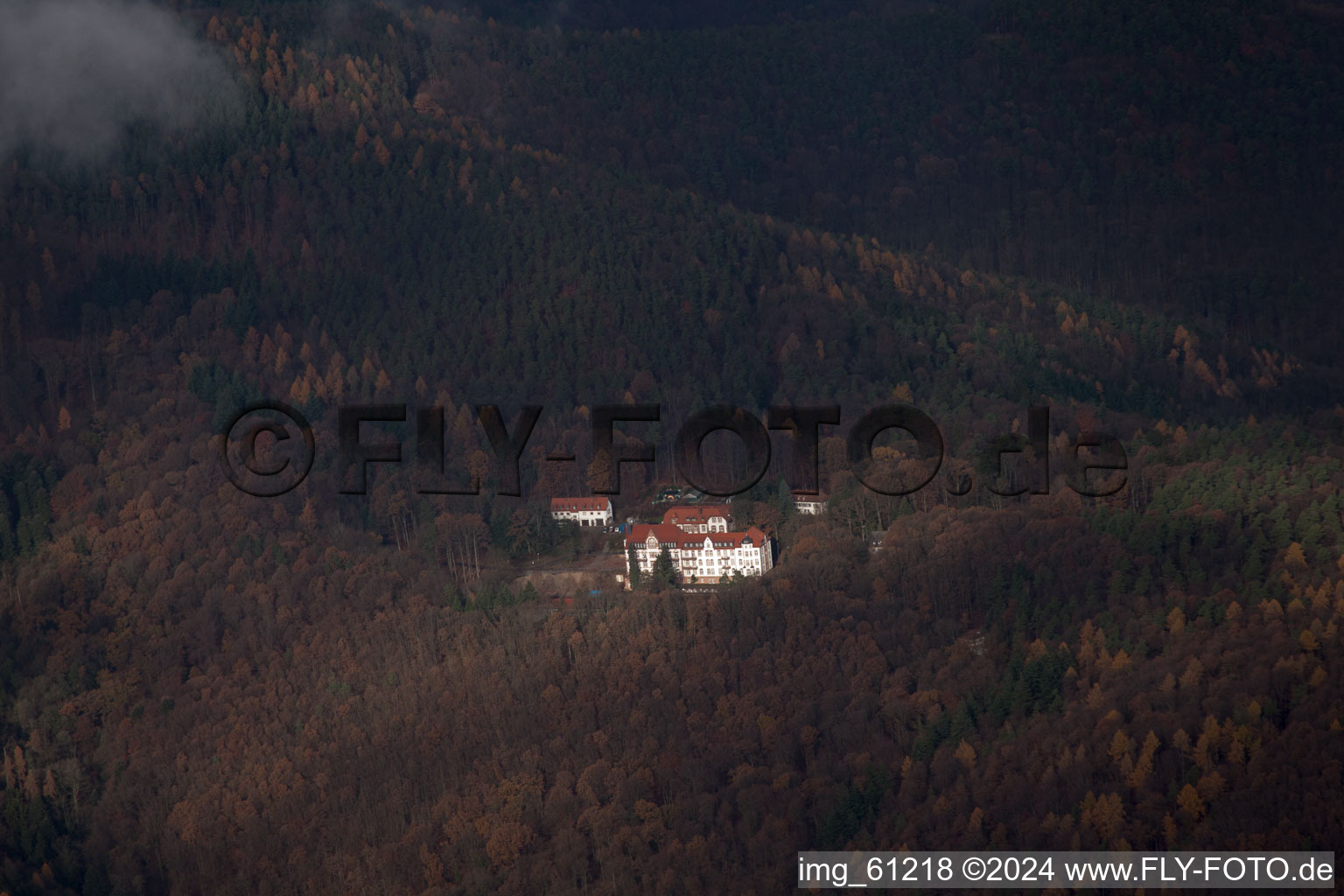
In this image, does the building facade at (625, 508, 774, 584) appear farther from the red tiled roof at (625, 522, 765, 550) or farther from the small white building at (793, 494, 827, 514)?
the small white building at (793, 494, 827, 514)

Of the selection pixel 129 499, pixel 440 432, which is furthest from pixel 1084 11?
pixel 129 499

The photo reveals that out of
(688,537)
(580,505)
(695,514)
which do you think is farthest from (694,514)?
(580,505)

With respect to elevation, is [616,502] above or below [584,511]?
above

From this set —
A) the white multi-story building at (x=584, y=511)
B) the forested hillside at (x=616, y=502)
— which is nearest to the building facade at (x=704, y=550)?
the forested hillside at (x=616, y=502)

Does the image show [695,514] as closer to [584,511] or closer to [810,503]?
[810,503]

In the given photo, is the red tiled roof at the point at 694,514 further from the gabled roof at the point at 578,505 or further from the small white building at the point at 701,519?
the gabled roof at the point at 578,505

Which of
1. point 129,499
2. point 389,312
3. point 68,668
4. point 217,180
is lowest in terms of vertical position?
point 68,668

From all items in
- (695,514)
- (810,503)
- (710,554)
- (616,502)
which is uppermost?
(616,502)

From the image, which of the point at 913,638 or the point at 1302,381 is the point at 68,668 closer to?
the point at 913,638
